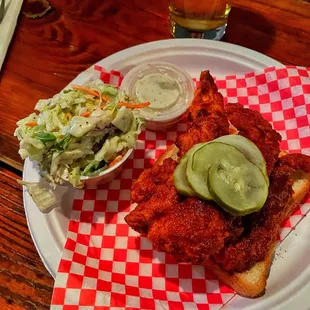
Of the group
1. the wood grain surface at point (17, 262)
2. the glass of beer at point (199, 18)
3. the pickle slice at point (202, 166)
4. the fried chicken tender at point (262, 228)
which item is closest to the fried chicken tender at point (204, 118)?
the pickle slice at point (202, 166)

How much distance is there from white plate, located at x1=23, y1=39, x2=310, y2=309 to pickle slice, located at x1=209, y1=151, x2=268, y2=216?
40 centimetres

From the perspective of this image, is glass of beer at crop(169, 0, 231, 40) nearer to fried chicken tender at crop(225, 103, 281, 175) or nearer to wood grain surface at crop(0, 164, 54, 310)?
fried chicken tender at crop(225, 103, 281, 175)

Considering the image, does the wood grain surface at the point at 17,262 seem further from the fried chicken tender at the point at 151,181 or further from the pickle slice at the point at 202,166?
the pickle slice at the point at 202,166

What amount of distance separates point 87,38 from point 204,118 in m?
1.23

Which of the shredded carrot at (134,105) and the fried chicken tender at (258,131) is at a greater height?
the fried chicken tender at (258,131)

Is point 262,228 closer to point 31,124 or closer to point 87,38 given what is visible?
point 31,124

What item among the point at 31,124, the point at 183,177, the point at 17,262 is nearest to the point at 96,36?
the point at 31,124

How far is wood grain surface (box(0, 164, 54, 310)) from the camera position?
7.11 feet

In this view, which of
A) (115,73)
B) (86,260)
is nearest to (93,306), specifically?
(86,260)

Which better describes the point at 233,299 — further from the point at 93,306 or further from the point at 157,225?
the point at 93,306

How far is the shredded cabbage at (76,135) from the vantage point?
2229mm

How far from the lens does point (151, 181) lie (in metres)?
2.19

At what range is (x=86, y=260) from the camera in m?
2.18

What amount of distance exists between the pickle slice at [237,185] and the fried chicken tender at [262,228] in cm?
17
